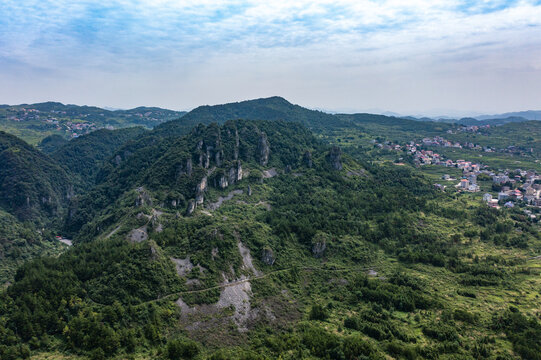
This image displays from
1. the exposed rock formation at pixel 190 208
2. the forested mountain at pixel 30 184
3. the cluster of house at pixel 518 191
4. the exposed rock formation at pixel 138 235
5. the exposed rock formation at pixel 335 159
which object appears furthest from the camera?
the exposed rock formation at pixel 335 159

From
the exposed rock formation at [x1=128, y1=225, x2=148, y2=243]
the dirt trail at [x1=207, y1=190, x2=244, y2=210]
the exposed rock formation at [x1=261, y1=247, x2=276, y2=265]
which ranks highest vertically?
the dirt trail at [x1=207, y1=190, x2=244, y2=210]

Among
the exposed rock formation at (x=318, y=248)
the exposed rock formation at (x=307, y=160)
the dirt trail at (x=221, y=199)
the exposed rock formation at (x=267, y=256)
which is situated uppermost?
the exposed rock formation at (x=307, y=160)

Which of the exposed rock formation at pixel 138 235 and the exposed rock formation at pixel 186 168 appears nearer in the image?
the exposed rock formation at pixel 138 235

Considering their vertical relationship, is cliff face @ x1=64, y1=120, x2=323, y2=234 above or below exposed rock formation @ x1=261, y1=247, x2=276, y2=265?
above

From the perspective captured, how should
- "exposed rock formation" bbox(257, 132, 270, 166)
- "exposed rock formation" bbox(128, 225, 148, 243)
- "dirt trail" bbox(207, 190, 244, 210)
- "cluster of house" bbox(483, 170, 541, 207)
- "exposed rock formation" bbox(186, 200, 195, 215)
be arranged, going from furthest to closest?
"exposed rock formation" bbox(257, 132, 270, 166) → "cluster of house" bbox(483, 170, 541, 207) → "dirt trail" bbox(207, 190, 244, 210) → "exposed rock formation" bbox(186, 200, 195, 215) → "exposed rock formation" bbox(128, 225, 148, 243)

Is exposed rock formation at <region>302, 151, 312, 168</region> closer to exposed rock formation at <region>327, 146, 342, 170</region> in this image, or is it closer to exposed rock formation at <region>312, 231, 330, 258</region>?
exposed rock formation at <region>327, 146, 342, 170</region>

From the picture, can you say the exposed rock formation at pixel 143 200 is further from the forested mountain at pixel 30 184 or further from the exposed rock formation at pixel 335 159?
the exposed rock formation at pixel 335 159

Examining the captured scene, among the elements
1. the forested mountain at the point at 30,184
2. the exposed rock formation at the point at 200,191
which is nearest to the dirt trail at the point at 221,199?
the exposed rock formation at the point at 200,191

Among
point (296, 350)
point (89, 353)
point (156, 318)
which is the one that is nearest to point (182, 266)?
point (156, 318)

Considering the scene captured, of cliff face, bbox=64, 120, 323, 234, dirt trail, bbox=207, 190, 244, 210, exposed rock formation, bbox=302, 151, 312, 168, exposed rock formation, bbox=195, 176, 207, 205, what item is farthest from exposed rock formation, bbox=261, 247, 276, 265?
exposed rock formation, bbox=302, 151, 312, 168

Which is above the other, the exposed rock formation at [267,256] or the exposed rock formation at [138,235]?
the exposed rock formation at [138,235]

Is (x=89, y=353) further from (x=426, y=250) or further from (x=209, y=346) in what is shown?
(x=426, y=250)
